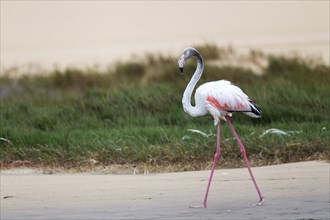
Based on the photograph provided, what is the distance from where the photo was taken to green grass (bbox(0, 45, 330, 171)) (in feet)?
35.6

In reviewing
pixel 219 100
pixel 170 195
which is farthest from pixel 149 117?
pixel 170 195

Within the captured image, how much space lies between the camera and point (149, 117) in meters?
13.9

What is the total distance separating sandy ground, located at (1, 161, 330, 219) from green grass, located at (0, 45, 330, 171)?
2.63 ft

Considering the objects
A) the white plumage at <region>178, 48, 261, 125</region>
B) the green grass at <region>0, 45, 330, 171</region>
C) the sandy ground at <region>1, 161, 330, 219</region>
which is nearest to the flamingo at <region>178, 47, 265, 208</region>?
the white plumage at <region>178, 48, 261, 125</region>

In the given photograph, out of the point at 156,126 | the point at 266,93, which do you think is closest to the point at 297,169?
the point at 156,126

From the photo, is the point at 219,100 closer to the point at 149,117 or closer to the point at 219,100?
the point at 219,100

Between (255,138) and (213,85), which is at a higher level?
(213,85)

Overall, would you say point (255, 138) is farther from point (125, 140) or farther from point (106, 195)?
point (106, 195)

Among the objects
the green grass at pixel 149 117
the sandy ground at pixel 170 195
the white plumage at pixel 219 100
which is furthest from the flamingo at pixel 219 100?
the green grass at pixel 149 117

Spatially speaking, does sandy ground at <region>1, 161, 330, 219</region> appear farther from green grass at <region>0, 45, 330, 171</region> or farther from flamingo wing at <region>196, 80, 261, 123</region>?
green grass at <region>0, 45, 330, 171</region>

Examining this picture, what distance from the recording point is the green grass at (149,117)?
10.8 m

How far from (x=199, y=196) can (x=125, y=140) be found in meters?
3.10

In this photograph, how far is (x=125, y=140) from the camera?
1175 centimetres

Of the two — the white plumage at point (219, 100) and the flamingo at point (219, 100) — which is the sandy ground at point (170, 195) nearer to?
the flamingo at point (219, 100)
